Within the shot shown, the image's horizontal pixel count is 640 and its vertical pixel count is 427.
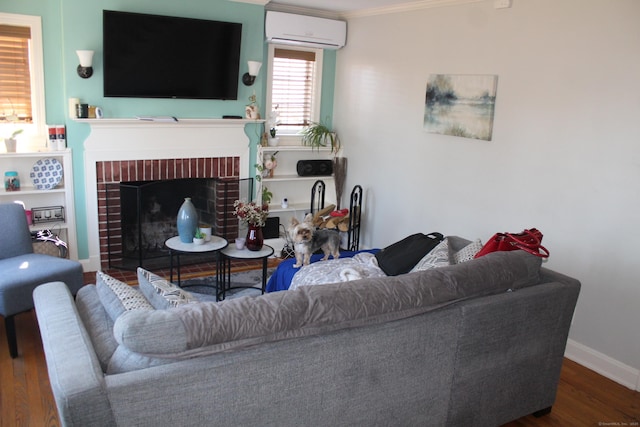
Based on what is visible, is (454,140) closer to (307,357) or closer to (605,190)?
(605,190)

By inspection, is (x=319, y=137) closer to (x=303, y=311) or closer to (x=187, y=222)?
(x=187, y=222)

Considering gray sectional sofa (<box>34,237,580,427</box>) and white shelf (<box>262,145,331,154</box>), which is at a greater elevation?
white shelf (<box>262,145,331,154</box>)

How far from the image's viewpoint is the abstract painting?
13.6 ft

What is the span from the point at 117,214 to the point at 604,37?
4049mm

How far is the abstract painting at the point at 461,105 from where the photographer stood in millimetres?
4141

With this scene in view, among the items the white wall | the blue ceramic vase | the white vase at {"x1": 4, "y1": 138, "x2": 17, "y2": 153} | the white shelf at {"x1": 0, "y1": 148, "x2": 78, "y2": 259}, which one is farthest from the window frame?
the white vase at {"x1": 4, "y1": 138, "x2": 17, "y2": 153}

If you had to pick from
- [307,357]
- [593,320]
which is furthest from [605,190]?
[307,357]

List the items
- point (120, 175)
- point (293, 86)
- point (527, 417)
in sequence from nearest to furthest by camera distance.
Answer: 1. point (527, 417)
2. point (120, 175)
3. point (293, 86)

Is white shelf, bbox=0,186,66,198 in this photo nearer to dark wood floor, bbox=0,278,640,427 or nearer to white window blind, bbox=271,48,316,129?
dark wood floor, bbox=0,278,640,427

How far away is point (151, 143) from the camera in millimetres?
4871

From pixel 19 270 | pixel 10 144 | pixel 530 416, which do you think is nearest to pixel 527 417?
pixel 530 416

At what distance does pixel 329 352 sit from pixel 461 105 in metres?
2.91

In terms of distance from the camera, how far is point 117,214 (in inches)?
192

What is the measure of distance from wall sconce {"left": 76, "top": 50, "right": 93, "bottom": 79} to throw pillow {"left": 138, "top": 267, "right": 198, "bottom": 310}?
2.62 meters
